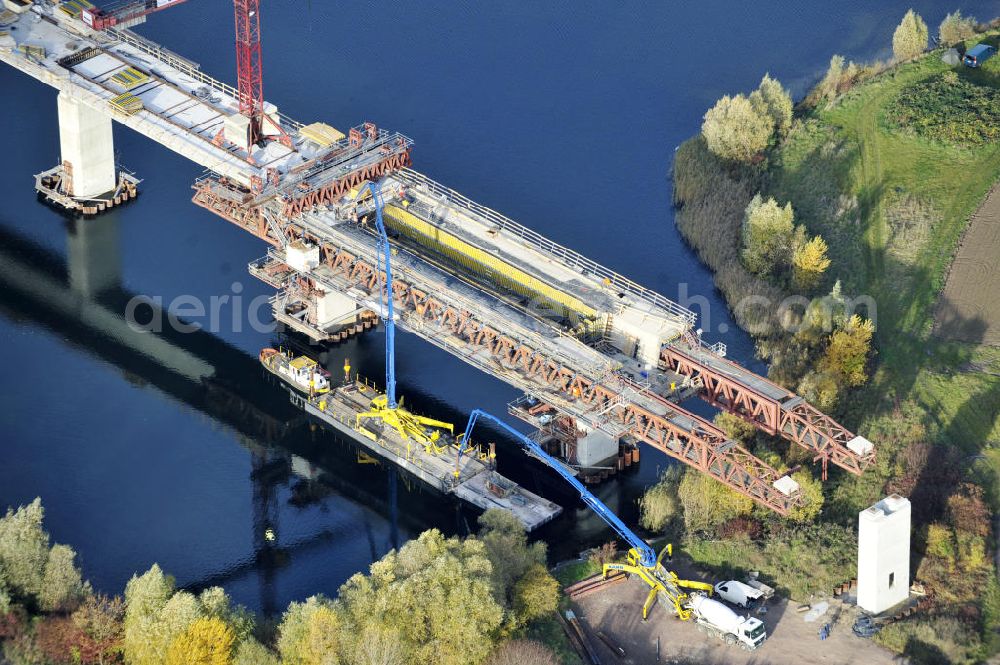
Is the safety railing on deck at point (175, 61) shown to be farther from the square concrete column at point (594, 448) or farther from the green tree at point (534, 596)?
the green tree at point (534, 596)

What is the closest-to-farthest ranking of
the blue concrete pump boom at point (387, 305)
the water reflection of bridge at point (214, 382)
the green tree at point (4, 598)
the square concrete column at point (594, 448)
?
1. the green tree at point (4, 598)
2. the water reflection of bridge at point (214, 382)
3. the square concrete column at point (594, 448)
4. the blue concrete pump boom at point (387, 305)

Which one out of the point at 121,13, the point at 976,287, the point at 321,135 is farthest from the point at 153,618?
the point at 976,287

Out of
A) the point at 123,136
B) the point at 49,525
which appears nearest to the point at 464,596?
the point at 49,525

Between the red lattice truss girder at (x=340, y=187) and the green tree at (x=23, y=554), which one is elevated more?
the red lattice truss girder at (x=340, y=187)

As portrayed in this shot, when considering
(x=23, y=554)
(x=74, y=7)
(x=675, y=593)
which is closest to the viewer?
(x=23, y=554)

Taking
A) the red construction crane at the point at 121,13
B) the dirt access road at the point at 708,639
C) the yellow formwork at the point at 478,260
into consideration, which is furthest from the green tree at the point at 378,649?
the red construction crane at the point at 121,13

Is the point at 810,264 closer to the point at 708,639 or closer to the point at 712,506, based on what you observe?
the point at 712,506

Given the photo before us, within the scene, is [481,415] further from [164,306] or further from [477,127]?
[477,127]
